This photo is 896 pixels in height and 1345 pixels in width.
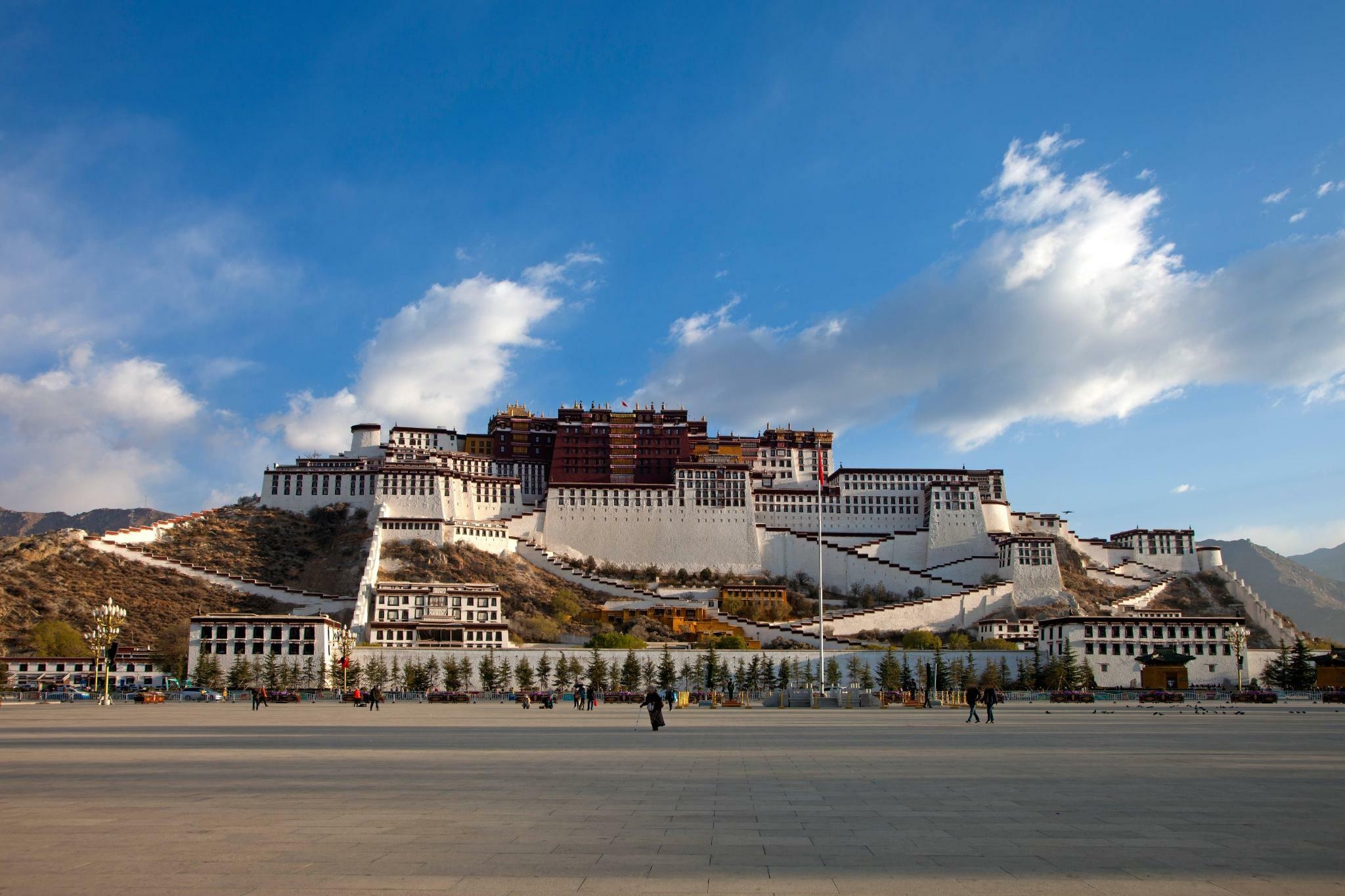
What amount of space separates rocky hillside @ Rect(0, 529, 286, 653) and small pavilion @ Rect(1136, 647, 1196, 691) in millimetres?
65862

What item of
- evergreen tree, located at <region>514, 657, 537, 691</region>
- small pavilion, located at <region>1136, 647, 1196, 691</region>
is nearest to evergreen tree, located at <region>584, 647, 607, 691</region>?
evergreen tree, located at <region>514, 657, 537, 691</region>

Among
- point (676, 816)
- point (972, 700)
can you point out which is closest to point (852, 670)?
point (972, 700)

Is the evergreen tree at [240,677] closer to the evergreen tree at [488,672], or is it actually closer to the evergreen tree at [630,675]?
the evergreen tree at [488,672]

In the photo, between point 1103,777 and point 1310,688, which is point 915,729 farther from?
point 1310,688

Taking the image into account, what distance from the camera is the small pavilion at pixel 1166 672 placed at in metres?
62.6

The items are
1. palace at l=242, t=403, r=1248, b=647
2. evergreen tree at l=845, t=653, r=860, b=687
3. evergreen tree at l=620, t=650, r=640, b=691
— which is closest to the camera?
evergreen tree at l=620, t=650, r=640, b=691

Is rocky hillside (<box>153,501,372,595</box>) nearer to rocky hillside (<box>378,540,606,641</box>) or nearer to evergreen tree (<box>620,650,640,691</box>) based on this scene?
rocky hillside (<box>378,540,606,641</box>)

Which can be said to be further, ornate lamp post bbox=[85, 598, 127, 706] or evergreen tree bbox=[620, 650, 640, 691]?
evergreen tree bbox=[620, 650, 640, 691]

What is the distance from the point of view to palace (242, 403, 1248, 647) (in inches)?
3944

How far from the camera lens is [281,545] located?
97.2m

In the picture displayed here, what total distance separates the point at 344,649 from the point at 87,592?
27161 millimetres

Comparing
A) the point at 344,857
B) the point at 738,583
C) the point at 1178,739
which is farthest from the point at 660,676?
the point at 344,857

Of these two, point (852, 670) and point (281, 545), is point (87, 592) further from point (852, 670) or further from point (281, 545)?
point (852, 670)

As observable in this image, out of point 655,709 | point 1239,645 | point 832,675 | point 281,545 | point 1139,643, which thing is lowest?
point 832,675
